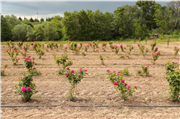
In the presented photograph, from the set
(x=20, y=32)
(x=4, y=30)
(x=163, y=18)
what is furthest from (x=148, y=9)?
(x=4, y=30)

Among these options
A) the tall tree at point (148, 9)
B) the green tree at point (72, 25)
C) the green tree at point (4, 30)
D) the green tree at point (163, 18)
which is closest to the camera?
the green tree at point (72, 25)

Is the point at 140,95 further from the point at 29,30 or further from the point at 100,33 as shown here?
the point at 29,30

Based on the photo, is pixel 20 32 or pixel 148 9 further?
pixel 148 9

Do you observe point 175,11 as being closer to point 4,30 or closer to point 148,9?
point 148,9

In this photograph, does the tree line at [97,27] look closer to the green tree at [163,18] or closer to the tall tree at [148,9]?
the green tree at [163,18]

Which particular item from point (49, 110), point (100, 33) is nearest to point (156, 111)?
point (49, 110)

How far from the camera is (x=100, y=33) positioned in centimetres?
3269

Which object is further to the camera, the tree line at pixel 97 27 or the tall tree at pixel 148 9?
the tall tree at pixel 148 9

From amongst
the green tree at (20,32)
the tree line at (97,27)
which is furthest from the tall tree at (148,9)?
the green tree at (20,32)

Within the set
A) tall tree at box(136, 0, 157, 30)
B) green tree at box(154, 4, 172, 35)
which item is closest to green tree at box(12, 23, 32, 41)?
tall tree at box(136, 0, 157, 30)

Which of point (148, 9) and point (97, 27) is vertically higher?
point (148, 9)

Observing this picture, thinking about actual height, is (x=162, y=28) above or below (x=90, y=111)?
above

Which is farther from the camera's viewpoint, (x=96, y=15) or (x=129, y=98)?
(x=96, y=15)

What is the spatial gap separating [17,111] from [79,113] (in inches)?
59.1
